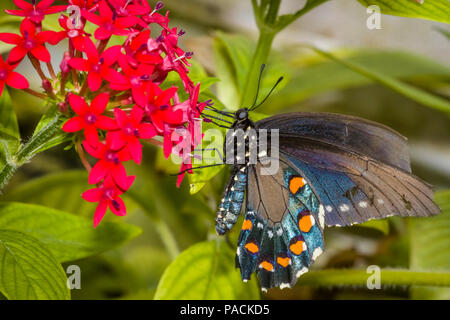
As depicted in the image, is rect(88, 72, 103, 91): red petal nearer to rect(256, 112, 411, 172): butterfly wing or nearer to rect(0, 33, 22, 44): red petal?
rect(0, 33, 22, 44): red petal

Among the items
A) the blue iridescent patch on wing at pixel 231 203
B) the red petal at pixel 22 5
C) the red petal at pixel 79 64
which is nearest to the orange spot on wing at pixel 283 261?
the blue iridescent patch on wing at pixel 231 203

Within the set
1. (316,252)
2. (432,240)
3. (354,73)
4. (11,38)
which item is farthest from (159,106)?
(354,73)

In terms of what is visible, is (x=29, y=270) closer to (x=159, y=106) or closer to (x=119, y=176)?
(x=119, y=176)

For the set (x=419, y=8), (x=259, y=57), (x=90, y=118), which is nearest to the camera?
(x=90, y=118)
